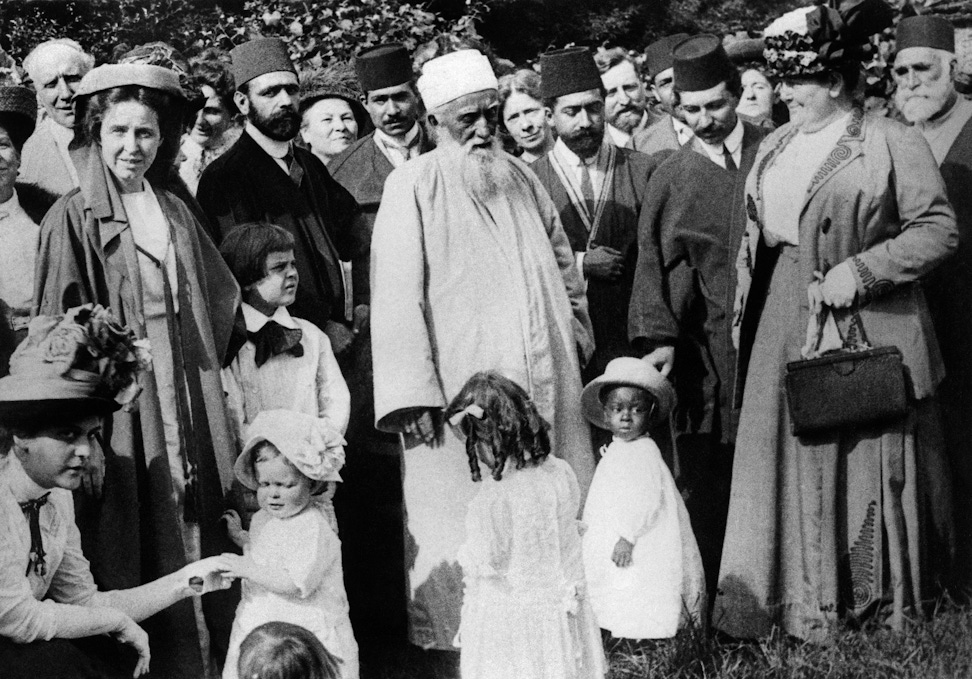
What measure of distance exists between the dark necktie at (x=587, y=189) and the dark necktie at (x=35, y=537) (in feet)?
9.82

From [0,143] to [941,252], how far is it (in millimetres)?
3831

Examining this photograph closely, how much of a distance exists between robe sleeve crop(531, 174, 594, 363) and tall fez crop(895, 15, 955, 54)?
2.13 m

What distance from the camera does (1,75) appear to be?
23.3 ft

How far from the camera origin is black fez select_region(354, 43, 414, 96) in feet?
25.0

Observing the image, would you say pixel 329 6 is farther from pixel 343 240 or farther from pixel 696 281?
pixel 696 281

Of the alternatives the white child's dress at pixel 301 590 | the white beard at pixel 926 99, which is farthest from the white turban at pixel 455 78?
the white beard at pixel 926 99

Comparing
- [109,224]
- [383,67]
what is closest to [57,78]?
[383,67]

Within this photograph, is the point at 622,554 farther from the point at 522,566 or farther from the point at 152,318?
the point at 152,318

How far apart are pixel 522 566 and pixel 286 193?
2257 mm

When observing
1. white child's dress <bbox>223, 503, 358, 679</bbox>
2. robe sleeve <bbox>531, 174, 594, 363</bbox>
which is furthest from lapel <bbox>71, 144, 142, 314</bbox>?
robe sleeve <bbox>531, 174, 594, 363</bbox>

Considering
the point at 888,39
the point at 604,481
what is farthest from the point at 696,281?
the point at 888,39

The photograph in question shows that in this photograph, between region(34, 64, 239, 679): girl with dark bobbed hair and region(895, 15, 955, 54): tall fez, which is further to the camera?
region(895, 15, 955, 54): tall fez

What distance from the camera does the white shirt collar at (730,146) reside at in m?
7.11

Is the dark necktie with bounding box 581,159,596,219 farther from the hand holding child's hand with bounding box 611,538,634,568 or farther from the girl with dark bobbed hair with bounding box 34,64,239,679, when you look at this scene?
the girl with dark bobbed hair with bounding box 34,64,239,679
